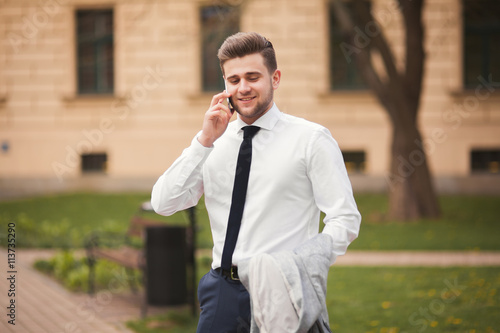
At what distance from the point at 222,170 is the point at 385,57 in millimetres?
10408

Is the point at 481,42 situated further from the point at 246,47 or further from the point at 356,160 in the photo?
the point at 246,47

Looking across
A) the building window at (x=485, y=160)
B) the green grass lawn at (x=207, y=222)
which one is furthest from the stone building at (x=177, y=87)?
the green grass lawn at (x=207, y=222)

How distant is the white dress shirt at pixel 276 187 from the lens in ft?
8.90

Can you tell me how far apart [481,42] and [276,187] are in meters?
16.2

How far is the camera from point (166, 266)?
6992mm

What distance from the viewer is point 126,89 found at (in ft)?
61.0

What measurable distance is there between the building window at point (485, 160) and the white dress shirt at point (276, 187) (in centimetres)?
1535

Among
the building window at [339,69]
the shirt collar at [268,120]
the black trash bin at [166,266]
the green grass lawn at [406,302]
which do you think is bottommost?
the green grass lawn at [406,302]

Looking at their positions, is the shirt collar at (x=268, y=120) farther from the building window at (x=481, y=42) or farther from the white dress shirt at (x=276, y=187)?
the building window at (x=481, y=42)

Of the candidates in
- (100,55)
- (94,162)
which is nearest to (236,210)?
(94,162)

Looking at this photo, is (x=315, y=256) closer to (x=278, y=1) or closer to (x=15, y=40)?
(x=278, y=1)

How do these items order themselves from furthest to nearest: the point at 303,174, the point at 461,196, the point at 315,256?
the point at 461,196 → the point at 303,174 → the point at 315,256

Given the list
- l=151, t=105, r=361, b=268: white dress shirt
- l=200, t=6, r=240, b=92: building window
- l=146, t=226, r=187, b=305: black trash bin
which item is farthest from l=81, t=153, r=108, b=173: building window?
l=151, t=105, r=361, b=268: white dress shirt

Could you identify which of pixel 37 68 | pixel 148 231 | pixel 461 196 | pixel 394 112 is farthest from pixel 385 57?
pixel 37 68
